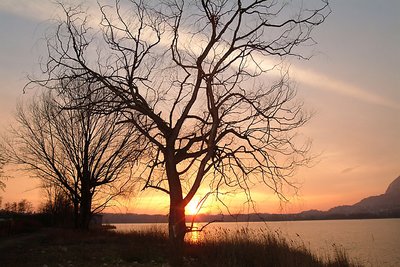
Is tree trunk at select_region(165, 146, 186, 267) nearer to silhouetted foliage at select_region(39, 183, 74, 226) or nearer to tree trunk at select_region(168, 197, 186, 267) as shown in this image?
tree trunk at select_region(168, 197, 186, 267)

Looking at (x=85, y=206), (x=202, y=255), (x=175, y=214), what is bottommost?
(x=202, y=255)

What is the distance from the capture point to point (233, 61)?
38.4 ft

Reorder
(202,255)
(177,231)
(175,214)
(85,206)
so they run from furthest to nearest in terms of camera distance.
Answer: (85,206) → (202,255) → (175,214) → (177,231)

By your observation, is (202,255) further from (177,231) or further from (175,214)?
(175,214)

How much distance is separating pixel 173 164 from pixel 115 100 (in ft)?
8.02

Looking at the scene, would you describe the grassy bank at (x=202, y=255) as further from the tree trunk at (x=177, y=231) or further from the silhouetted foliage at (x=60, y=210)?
the silhouetted foliage at (x=60, y=210)

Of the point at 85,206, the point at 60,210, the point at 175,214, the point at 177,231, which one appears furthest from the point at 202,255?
the point at 60,210

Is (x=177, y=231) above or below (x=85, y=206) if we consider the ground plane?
below

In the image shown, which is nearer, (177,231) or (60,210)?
(177,231)

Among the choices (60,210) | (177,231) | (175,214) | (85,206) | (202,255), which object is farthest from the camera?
(60,210)

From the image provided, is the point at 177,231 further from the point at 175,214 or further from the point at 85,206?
the point at 85,206

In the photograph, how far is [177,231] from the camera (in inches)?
432

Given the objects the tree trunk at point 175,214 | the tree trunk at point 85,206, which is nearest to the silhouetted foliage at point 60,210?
the tree trunk at point 85,206

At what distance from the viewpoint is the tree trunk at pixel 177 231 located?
34.4 feet
